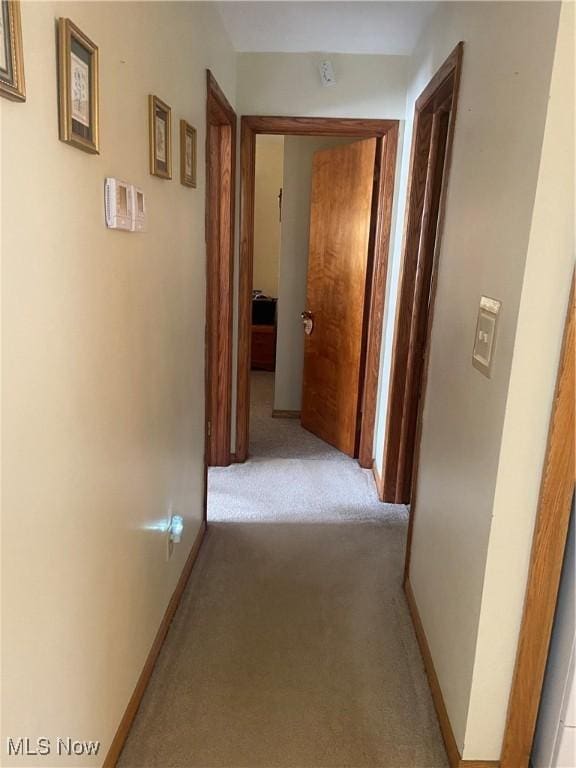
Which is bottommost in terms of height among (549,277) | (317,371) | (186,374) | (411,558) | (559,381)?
(411,558)

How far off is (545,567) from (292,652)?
998 mm

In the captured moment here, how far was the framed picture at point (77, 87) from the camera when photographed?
3.27 feet

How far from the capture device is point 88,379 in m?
1.19

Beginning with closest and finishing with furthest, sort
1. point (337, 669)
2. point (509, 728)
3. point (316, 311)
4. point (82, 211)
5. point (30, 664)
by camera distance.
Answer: point (30, 664)
point (82, 211)
point (509, 728)
point (337, 669)
point (316, 311)

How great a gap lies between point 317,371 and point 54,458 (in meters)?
3.04

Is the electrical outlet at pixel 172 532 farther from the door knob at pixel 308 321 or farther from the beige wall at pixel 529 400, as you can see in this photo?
the door knob at pixel 308 321

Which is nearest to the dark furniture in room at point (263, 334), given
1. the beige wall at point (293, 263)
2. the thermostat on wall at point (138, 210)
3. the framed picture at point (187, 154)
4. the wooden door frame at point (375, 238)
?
the beige wall at point (293, 263)

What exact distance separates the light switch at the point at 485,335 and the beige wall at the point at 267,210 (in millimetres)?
4649

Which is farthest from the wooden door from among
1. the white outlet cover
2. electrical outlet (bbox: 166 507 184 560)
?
electrical outlet (bbox: 166 507 184 560)

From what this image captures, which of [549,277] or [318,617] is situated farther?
[318,617]

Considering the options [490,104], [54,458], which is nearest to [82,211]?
[54,458]

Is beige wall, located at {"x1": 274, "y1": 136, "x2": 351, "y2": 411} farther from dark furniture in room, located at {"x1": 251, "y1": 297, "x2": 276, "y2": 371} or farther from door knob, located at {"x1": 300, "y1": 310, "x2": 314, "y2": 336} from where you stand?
dark furniture in room, located at {"x1": 251, "y1": 297, "x2": 276, "y2": 371}

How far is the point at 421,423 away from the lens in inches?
85.7

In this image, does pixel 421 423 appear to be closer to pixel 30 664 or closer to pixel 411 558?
pixel 411 558
